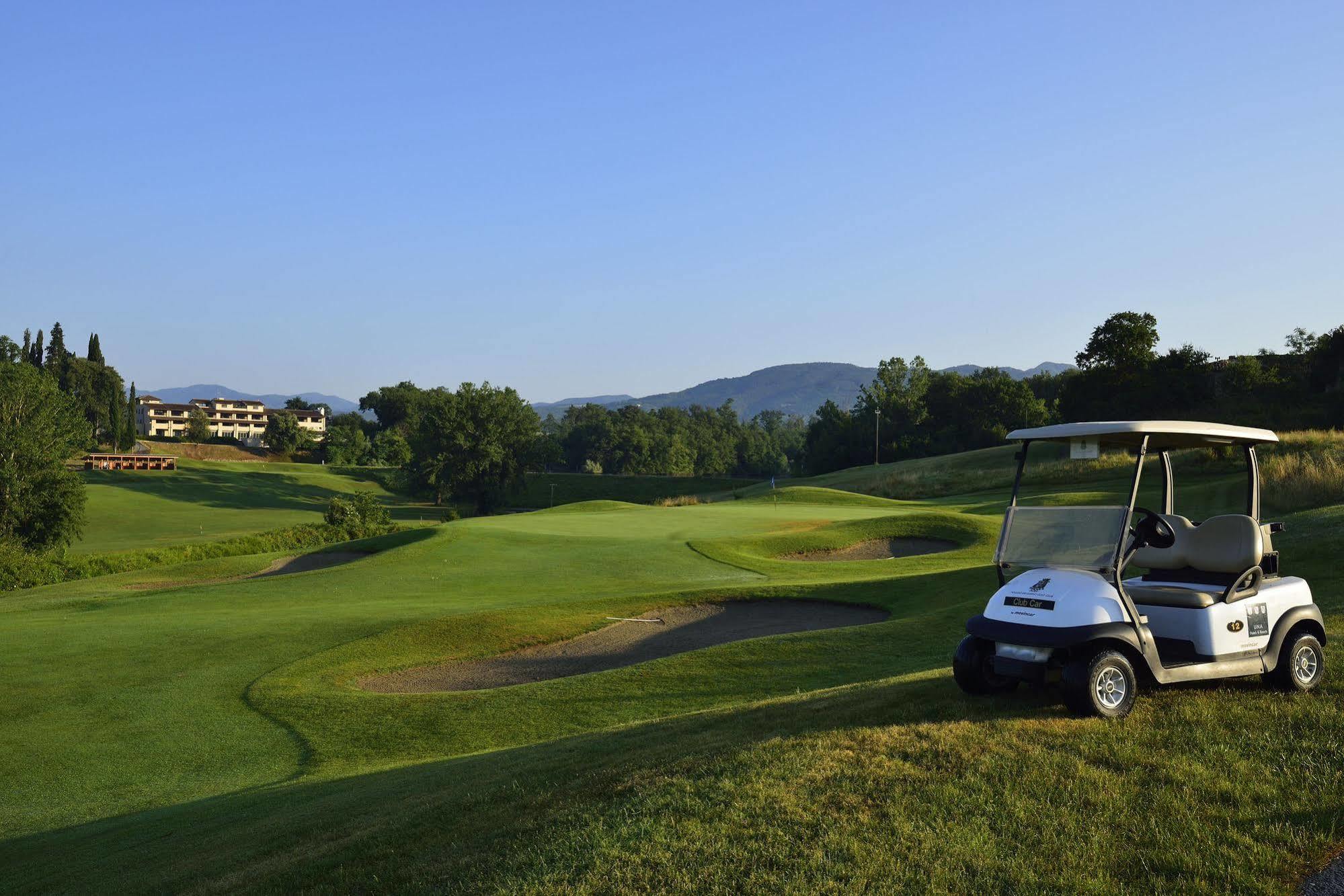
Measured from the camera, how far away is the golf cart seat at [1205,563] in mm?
8055

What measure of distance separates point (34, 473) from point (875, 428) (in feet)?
271

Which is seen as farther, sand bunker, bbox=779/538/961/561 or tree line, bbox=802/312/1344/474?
tree line, bbox=802/312/1344/474

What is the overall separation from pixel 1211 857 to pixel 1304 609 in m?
4.00

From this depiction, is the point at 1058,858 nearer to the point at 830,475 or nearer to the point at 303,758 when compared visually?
the point at 303,758

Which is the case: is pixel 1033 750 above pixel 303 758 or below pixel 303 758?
above

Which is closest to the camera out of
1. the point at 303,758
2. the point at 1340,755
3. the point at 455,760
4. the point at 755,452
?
the point at 1340,755

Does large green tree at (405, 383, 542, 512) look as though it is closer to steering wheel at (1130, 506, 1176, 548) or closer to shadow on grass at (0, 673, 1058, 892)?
shadow on grass at (0, 673, 1058, 892)

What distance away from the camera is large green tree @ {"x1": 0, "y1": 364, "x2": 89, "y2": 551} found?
50.5 m

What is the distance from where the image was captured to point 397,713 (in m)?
14.8

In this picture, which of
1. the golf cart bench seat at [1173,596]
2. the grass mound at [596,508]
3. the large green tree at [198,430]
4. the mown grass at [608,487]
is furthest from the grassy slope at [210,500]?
the golf cart bench seat at [1173,596]

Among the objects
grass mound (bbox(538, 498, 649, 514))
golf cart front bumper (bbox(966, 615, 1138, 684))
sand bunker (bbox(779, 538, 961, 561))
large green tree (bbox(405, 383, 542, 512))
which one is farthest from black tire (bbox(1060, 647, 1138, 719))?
large green tree (bbox(405, 383, 542, 512))

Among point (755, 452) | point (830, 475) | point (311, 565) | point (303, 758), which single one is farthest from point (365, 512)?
point (755, 452)

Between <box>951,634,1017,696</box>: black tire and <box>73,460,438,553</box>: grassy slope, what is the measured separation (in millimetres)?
59777

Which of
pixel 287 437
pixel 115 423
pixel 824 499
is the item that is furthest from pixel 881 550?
pixel 287 437
